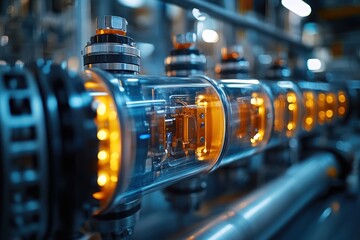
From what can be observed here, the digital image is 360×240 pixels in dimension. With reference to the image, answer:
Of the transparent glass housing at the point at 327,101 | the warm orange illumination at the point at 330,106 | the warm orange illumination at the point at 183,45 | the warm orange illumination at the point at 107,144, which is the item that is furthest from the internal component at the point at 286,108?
the warm orange illumination at the point at 107,144

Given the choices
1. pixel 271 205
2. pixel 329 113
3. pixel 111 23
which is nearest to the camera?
pixel 111 23

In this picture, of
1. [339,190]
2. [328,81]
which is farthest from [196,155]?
[328,81]

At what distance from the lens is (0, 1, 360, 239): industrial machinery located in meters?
0.28

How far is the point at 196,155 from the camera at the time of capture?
566 millimetres

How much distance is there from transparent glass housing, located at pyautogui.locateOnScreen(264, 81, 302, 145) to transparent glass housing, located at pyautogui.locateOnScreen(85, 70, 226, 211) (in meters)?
0.27

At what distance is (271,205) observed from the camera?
2.72 feet

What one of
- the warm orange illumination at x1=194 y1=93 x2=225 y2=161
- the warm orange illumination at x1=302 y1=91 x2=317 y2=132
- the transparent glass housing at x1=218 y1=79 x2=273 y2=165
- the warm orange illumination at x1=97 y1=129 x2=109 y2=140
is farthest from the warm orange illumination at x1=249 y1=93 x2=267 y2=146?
the warm orange illumination at x1=97 y1=129 x2=109 y2=140

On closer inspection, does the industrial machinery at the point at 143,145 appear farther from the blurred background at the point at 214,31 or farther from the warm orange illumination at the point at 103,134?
the blurred background at the point at 214,31

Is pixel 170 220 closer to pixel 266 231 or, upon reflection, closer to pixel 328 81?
pixel 266 231

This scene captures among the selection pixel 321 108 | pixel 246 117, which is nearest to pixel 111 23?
pixel 246 117

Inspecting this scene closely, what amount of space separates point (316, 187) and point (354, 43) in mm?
1564

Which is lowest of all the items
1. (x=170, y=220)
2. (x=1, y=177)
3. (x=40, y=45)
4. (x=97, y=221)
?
(x=170, y=220)

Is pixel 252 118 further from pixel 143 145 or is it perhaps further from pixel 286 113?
pixel 143 145

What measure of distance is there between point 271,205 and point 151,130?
1.69ft
